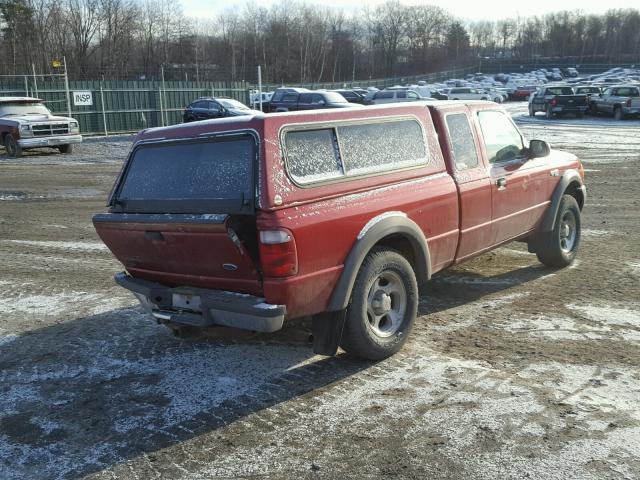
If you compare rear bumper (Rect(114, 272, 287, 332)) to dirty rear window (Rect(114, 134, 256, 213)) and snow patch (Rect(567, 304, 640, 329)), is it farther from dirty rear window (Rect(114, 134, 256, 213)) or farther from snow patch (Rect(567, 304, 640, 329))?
snow patch (Rect(567, 304, 640, 329))

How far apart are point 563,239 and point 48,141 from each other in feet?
57.3

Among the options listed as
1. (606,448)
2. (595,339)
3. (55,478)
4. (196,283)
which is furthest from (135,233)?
(595,339)

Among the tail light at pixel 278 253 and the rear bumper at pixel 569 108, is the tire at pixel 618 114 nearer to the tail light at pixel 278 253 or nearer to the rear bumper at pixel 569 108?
the rear bumper at pixel 569 108

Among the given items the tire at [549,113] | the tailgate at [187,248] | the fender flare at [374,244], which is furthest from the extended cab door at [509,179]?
the tire at [549,113]

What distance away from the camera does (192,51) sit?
286 feet

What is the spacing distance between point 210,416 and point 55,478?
953 millimetres

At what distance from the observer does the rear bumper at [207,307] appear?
12.8 ft

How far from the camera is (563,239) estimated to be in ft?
23.1

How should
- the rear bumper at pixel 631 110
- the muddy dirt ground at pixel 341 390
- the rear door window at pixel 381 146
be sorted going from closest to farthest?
the muddy dirt ground at pixel 341 390, the rear door window at pixel 381 146, the rear bumper at pixel 631 110

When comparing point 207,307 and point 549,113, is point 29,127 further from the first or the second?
point 549,113

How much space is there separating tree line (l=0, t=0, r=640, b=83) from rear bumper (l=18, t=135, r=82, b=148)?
86.1 ft

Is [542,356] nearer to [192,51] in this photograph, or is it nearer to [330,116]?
[330,116]

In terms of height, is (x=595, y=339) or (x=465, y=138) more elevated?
(x=465, y=138)

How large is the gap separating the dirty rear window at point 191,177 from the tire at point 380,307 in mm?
Answer: 1051
